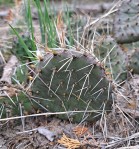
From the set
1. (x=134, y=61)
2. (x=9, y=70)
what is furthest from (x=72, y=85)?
(x=9, y=70)

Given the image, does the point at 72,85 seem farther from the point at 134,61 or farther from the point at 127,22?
the point at 127,22

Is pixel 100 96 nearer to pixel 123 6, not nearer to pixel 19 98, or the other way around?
pixel 19 98

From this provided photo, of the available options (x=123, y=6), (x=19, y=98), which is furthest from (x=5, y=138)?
(x=123, y=6)

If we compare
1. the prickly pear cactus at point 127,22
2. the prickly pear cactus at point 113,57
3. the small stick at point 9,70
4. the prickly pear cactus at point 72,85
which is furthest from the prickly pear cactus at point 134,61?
the small stick at point 9,70

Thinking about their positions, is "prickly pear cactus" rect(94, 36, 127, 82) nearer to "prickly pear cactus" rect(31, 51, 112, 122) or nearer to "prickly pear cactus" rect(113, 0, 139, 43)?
"prickly pear cactus" rect(113, 0, 139, 43)

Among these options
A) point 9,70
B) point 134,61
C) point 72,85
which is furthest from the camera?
point 9,70

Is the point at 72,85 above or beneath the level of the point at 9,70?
above
